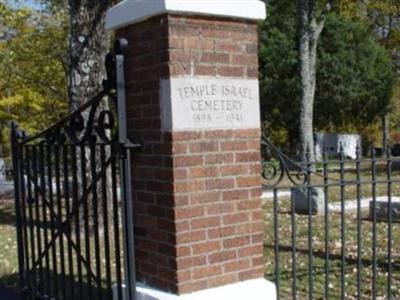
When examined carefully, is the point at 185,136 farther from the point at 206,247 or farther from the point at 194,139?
the point at 206,247

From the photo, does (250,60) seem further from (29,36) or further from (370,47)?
(370,47)

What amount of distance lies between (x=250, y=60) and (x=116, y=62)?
870 mm

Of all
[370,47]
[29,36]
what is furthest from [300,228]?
[370,47]

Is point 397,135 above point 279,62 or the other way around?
the other way around

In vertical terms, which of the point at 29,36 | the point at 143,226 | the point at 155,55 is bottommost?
the point at 143,226

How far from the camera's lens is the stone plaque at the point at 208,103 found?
12.7 feet

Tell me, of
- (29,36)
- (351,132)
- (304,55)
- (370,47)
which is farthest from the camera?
(351,132)

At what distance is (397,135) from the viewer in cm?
4416

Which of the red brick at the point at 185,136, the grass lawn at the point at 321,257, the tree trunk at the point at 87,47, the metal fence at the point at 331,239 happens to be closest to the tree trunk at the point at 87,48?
the tree trunk at the point at 87,47

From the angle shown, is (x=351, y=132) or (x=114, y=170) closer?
(x=114, y=170)

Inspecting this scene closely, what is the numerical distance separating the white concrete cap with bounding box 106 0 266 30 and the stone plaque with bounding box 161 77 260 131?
16.0 inches

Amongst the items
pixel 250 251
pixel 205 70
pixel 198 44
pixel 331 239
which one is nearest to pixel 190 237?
pixel 250 251

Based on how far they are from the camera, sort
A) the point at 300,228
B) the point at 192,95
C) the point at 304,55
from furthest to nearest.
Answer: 1. the point at 304,55
2. the point at 300,228
3. the point at 192,95

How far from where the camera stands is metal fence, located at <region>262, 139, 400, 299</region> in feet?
15.6
